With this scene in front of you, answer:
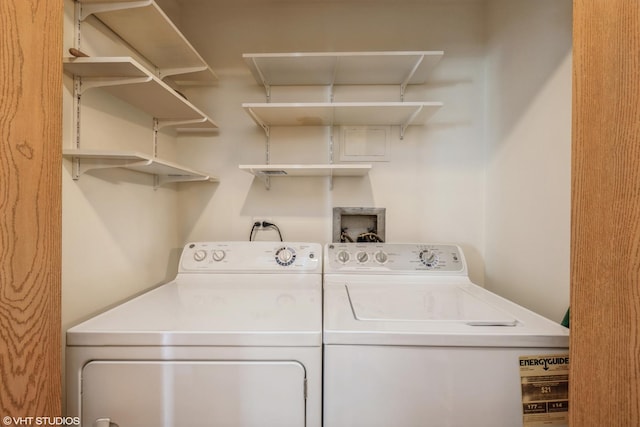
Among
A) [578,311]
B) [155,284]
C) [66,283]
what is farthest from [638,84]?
[155,284]

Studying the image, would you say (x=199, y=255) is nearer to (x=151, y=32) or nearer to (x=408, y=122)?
(x=151, y=32)

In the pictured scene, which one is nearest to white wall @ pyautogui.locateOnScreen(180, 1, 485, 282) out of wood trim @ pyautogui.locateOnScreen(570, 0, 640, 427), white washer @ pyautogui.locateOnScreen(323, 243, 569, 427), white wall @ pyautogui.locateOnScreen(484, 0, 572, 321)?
white wall @ pyautogui.locateOnScreen(484, 0, 572, 321)

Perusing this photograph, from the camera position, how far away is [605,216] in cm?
54

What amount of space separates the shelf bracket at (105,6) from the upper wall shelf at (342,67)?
0.47 metres

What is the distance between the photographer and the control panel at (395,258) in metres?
1.45

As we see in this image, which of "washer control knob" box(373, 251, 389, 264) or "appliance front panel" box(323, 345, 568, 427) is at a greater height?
"washer control knob" box(373, 251, 389, 264)

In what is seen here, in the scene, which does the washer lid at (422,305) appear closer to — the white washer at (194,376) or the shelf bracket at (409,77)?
the white washer at (194,376)

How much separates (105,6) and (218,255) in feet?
3.61

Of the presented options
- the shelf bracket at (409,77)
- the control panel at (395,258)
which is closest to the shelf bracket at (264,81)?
the shelf bracket at (409,77)

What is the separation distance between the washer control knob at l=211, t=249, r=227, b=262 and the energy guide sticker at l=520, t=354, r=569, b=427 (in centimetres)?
129

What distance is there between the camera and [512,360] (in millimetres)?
760

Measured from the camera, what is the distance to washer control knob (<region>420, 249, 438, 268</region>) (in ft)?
4.81

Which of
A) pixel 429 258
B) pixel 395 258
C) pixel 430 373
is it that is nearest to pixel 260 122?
pixel 395 258

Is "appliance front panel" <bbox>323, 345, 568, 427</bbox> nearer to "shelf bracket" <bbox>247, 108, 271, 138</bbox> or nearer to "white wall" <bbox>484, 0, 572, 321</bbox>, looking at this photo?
"white wall" <bbox>484, 0, 572, 321</bbox>
